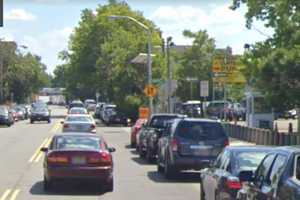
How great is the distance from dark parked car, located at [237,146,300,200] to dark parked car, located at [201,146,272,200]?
1894 mm

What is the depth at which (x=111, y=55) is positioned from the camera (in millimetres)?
79688

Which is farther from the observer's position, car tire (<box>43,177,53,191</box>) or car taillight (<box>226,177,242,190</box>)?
car tire (<box>43,177,53,191</box>)

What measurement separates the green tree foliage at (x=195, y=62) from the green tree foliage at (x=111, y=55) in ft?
12.7

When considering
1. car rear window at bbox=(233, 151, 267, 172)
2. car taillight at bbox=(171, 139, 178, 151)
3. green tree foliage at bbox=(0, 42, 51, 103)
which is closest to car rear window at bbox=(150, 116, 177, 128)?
car taillight at bbox=(171, 139, 178, 151)

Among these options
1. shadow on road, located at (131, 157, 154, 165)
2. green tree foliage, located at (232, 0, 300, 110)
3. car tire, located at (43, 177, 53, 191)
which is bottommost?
shadow on road, located at (131, 157, 154, 165)

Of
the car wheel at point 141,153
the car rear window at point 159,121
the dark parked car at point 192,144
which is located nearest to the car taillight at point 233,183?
the dark parked car at point 192,144

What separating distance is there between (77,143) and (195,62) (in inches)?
2817

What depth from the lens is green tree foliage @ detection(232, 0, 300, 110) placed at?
30.2m

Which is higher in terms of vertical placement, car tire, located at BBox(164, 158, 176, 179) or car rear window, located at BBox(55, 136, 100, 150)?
car rear window, located at BBox(55, 136, 100, 150)

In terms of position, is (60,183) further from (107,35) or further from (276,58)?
(107,35)

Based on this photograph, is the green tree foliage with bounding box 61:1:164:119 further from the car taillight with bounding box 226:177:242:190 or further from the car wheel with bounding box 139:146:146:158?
the car taillight with bounding box 226:177:242:190

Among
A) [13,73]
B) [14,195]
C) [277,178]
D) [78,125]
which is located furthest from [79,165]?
[13,73]

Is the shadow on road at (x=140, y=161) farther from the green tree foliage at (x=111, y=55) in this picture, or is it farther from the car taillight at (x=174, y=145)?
the green tree foliage at (x=111, y=55)

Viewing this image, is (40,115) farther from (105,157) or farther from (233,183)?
(233,183)
